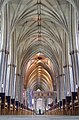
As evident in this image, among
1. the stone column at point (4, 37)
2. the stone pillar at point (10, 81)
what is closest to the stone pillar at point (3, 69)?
the stone column at point (4, 37)

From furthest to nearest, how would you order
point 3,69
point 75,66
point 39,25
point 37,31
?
point 37,31, point 39,25, point 75,66, point 3,69

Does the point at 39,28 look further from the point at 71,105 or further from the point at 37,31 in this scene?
the point at 71,105

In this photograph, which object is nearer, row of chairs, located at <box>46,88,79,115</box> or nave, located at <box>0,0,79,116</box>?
row of chairs, located at <box>46,88,79,115</box>

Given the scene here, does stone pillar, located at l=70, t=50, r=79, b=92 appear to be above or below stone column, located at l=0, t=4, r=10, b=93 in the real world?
below

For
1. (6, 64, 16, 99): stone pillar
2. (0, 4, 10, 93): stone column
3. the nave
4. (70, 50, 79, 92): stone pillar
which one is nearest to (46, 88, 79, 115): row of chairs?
the nave

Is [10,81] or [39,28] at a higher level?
[39,28]

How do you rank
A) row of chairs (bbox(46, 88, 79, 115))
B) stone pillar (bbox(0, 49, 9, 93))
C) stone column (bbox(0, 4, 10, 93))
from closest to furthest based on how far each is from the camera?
row of chairs (bbox(46, 88, 79, 115)) → stone pillar (bbox(0, 49, 9, 93)) → stone column (bbox(0, 4, 10, 93))

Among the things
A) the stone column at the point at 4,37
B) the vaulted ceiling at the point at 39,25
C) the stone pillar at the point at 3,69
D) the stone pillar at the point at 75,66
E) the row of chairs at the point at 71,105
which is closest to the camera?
the row of chairs at the point at 71,105

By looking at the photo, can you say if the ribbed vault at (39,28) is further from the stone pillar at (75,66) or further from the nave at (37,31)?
the stone pillar at (75,66)

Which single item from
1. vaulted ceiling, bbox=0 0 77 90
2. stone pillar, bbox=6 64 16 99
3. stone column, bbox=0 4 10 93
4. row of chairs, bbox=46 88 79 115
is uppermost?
vaulted ceiling, bbox=0 0 77 90

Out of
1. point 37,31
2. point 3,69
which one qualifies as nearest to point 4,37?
point 3,69

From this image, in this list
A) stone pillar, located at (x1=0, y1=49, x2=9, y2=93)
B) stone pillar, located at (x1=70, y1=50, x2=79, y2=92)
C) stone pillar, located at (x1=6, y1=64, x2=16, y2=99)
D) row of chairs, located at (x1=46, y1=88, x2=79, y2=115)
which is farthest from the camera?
stone pillar, located at (x1=6, y1=64, x2=16, y2=99)

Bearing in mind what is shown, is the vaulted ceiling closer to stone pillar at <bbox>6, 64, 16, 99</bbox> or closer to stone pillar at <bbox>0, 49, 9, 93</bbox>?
stone pillar at <bbox>0, 49, 9, 93</bbox>

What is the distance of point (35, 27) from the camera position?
3064 centimetres
